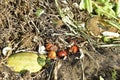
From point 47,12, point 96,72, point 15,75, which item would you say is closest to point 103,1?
point 47,12

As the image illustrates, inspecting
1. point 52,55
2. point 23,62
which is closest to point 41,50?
point 52,55

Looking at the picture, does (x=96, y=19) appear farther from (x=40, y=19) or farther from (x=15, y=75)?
(x=15, y=75)

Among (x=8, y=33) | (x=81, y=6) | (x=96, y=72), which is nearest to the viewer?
(x=96, y=72)

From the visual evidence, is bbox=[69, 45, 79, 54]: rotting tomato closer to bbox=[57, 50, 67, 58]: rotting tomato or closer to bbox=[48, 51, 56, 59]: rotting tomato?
bbox=[57, 50, 67, 58]: rotting tomato

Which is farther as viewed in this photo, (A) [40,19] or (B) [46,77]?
(A) [40,19]

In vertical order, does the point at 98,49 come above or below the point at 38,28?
below

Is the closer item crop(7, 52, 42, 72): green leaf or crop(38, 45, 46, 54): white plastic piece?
crop(7, 52, 42, 72): green leaf

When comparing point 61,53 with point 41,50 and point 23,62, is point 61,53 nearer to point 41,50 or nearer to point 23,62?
point 41,50

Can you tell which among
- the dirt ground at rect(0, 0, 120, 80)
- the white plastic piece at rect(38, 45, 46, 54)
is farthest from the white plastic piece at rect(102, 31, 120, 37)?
the white plastic piece at rect(38, 45, 46, 54)
